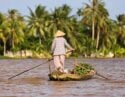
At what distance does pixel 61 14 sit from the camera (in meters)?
55.4

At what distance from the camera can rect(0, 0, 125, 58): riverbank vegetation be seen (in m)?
55.2

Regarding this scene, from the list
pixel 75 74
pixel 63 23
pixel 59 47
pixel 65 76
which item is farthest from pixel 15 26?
pixel 65 76

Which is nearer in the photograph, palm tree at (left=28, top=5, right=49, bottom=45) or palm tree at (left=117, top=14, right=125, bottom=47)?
palm tree at (left=28, top=5, right=49, bottom=45)

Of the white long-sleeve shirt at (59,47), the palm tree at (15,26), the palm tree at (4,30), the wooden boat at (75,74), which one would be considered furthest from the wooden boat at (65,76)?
the palm tree at (4,30)

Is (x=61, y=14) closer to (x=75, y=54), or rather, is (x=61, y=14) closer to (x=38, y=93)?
(x=75, y=54)

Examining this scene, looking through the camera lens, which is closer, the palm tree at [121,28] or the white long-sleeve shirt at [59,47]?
the white long-sleeve shirt at [59,47]

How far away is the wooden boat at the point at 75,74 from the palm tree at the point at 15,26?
37.7m

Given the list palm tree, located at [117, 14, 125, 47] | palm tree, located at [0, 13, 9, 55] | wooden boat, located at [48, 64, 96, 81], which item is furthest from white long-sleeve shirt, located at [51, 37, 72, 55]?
palm tree, located at [117, 14, 125, 47]

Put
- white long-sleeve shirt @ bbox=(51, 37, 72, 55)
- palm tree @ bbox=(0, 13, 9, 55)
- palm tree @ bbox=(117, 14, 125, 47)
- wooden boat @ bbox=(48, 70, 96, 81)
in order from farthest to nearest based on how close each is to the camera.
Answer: palm tree @ bbox=(117, 14, 125, 47) < palm tree @ bbox=(0, 13, 9, 55) < white long-sleeve shirt @ bbox=(51, 37, 72, 55) < wooden boat @ bbox=(48, 70, 96, 81)

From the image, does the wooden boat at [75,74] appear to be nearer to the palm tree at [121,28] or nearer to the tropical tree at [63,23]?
the tropical tree at [63,23]

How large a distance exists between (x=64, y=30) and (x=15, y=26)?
207 inches

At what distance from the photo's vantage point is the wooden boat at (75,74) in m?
16.2

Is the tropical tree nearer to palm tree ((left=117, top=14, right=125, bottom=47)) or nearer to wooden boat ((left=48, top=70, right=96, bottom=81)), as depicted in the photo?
palm tree ((left=117, top=14, right=125, bottom=47))

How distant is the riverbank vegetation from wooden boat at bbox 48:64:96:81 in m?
37.7
